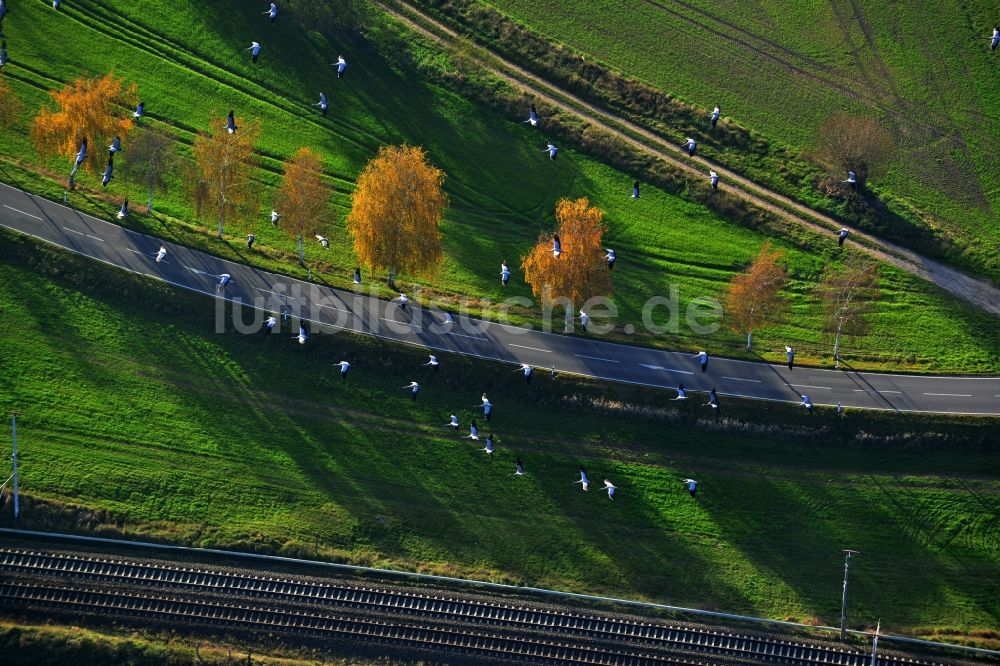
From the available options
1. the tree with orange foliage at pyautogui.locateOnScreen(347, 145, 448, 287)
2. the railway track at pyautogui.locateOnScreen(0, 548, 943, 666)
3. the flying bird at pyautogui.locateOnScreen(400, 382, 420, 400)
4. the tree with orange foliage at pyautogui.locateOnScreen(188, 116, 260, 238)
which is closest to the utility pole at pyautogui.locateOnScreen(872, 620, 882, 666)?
the railway track at pyautogui.locateOnScreen(0, 548, 943, 666)

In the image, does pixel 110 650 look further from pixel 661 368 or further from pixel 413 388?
pixel 661 368

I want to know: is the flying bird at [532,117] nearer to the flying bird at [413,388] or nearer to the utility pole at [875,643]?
the flying bird at [413,388]

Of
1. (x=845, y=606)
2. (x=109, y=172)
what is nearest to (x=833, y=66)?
(x=845, y=606)

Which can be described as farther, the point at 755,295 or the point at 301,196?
the point at 301,196

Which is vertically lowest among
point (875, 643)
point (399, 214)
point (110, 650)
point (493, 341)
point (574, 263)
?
point (110, 650)

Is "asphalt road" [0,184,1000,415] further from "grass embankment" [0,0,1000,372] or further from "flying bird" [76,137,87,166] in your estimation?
"flying bird" [76,137,87,166]

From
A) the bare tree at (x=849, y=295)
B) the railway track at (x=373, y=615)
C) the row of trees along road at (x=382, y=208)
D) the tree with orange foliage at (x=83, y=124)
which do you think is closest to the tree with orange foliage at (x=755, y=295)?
the row of trees along road at (x=382, y=208)
